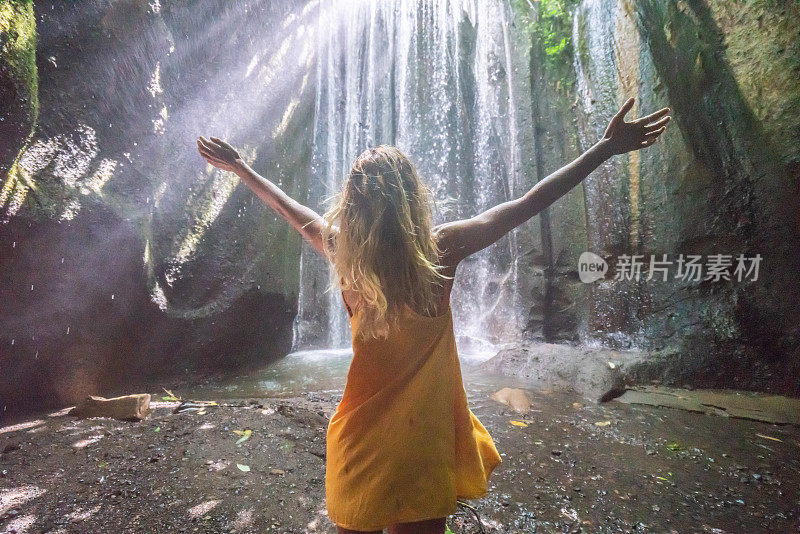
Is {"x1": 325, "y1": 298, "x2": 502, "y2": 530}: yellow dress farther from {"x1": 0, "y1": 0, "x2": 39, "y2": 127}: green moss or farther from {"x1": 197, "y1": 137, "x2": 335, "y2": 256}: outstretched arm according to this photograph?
{"x1": 0, "y1": 0, "x2": 39, "y2": 127}: green moss

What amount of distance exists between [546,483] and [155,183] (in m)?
5.26

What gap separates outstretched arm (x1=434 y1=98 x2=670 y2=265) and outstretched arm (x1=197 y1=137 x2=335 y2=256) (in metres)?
0.51

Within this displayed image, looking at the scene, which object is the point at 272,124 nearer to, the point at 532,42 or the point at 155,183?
the point at 155,183

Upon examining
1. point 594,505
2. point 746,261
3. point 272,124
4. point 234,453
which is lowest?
point 594,505

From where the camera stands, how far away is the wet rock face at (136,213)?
367 cm

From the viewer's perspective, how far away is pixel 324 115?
11.0 metres

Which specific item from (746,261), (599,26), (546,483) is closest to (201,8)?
(599,26)

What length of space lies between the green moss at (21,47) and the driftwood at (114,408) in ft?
8.74

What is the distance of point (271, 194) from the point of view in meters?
1.71

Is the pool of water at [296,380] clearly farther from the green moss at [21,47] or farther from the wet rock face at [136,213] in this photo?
the green moss at [21,47]

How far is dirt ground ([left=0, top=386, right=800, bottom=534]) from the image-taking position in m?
2.32

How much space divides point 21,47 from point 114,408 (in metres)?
3.36

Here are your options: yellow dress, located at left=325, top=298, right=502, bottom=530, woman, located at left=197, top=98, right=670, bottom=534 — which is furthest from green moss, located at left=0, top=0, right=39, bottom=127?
yellow dress, located at left=325, top=298, right=502, bottom=530

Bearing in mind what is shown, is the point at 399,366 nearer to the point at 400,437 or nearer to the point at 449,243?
the point at 400,437
